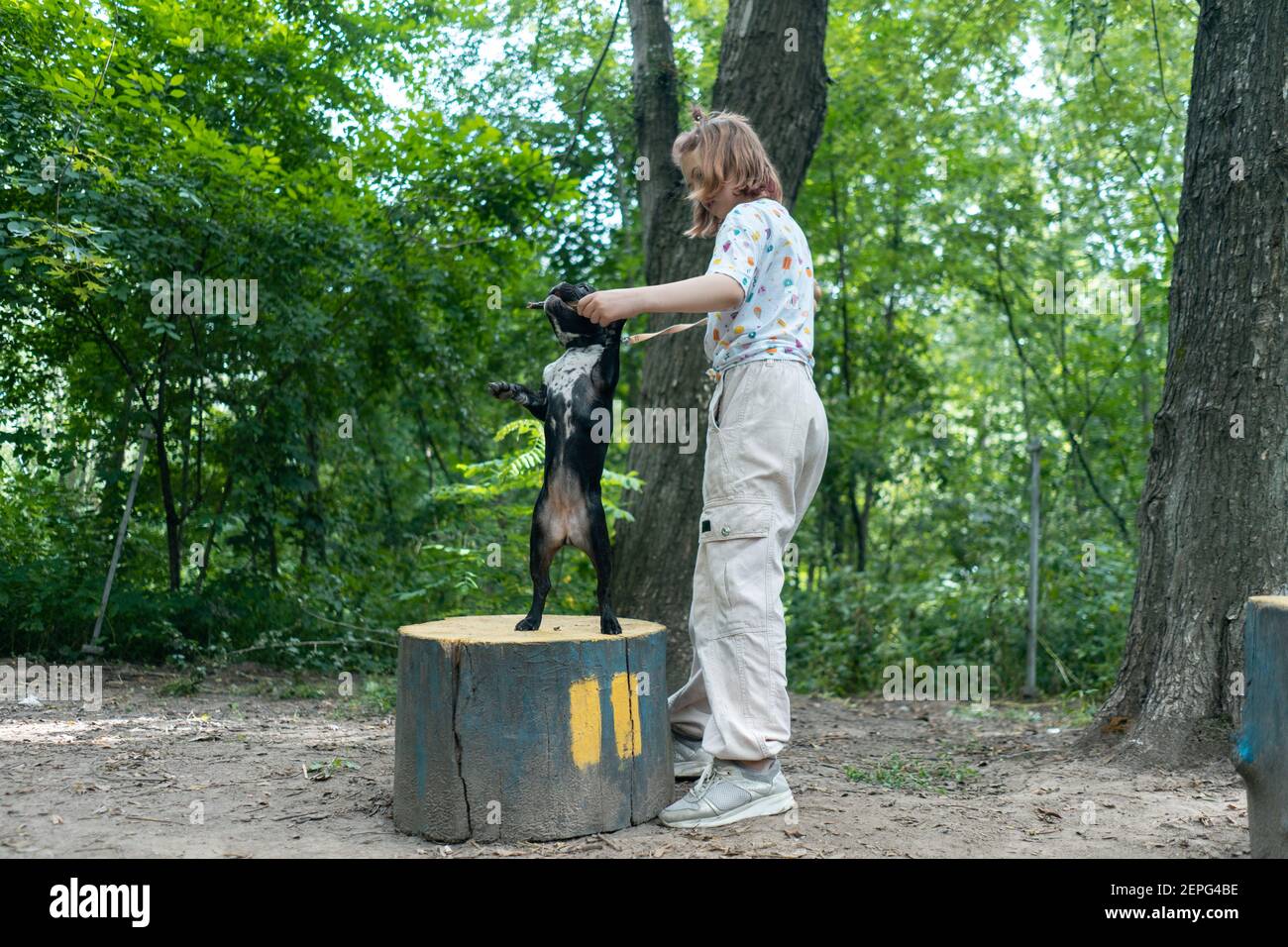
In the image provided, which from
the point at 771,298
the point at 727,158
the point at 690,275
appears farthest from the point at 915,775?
the point at 690,275

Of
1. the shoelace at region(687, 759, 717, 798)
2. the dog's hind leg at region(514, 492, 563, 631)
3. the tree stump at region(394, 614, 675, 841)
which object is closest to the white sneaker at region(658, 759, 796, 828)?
the shoelace at region(687, 759, 717, 798)

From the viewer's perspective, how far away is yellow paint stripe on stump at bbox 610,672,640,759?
351cm

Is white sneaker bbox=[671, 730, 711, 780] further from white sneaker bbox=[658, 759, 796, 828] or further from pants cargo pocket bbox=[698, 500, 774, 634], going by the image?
pants cargo pocket bbox=[698, 500, 774, 634]

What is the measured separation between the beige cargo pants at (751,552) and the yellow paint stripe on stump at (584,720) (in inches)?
15.5

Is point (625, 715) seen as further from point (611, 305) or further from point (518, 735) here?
point (611, 305)

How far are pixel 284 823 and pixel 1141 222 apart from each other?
1048cm

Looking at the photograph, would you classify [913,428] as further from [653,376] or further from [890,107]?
[653,376]

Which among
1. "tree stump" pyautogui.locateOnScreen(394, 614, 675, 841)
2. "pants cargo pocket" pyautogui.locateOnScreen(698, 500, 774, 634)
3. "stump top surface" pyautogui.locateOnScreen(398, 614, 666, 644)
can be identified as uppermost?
"pants cargo pocket" pyautogui.locateOnScreen(698, 500, 774, 634)

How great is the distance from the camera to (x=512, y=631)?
12.0 ft

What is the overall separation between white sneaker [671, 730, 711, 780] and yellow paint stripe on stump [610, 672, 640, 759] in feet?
1.87

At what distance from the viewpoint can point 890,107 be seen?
10.1 m

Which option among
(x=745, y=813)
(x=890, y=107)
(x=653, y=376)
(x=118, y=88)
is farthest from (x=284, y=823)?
(x=890, y=107)

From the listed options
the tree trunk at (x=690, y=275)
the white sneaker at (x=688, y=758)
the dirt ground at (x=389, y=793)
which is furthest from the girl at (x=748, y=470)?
the tree trunk at (x=690, y=275)

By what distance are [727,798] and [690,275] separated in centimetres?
330
